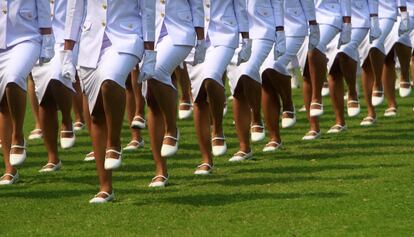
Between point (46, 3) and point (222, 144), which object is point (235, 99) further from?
point (46, 3)

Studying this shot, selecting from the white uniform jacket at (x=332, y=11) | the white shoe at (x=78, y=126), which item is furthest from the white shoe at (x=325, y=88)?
the white uniform jacket at (x=332, y=11)

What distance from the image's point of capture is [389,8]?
1977 cm

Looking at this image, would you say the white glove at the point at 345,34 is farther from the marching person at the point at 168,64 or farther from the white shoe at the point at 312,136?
the marching person at the point at 168,64

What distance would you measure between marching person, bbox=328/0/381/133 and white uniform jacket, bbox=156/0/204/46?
415 centimetres

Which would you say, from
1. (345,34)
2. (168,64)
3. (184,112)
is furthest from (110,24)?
(184,112)

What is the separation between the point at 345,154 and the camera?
1675cm

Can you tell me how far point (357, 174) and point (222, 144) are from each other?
1.61m

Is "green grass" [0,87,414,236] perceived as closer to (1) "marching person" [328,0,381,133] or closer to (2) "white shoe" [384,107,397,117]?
(1) "marching person" [328,0,381,133]

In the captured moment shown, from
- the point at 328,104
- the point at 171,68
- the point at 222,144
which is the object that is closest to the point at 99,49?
the point at 171,68

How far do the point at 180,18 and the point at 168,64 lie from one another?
59cm

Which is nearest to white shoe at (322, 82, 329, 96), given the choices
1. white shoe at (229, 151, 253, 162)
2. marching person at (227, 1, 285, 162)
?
marching person at (227, 1, 285, 162)

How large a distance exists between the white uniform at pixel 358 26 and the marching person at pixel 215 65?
3.03 m

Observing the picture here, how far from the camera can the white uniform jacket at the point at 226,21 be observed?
15.4 metres

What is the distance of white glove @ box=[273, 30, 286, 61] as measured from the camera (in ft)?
54.7
